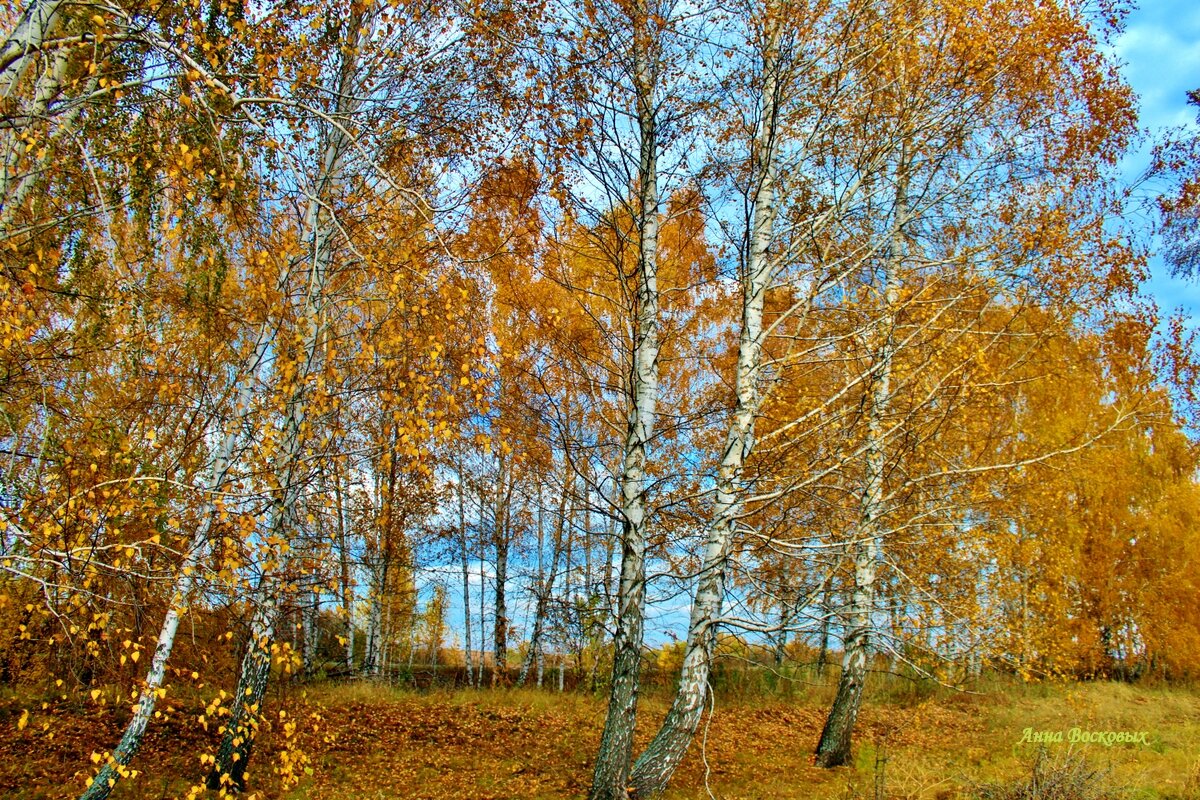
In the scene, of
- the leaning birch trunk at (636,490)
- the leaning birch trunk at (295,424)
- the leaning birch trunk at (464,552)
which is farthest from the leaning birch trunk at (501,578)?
the leaning birch trunk at (636,490)

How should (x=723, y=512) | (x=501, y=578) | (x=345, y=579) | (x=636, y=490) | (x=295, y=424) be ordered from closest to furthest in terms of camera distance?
(x=723, y=512), (x=636, y=490), (x=295, y=424), (x=345, y=579), (x=501, y=578)

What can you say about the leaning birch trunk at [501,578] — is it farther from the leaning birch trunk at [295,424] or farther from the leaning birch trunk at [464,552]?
the leaning birch trunk at [295,424]

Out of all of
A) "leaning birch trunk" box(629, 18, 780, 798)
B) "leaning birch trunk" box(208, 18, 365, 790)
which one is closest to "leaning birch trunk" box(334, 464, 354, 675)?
"leaning birch trunk" box(208, 18, 365, 790)

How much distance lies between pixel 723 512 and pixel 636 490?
687mm

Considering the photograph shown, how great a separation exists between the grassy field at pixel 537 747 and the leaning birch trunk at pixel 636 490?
76 cm

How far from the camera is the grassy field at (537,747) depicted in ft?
21.6

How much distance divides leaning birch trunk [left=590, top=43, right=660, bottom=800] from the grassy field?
763 mm

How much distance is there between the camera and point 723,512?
A: 4875 millimetres

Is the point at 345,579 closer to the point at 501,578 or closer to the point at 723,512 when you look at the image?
the point at 723,512

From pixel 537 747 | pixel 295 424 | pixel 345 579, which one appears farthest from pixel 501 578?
pixel 295 424

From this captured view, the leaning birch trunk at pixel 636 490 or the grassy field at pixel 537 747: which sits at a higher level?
the leaning birch trunk at pixel 636 490

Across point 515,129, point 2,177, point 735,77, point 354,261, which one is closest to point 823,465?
point 735,77

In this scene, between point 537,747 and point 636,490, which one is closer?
point 636,490

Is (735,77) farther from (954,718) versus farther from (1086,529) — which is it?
(1086,529)
